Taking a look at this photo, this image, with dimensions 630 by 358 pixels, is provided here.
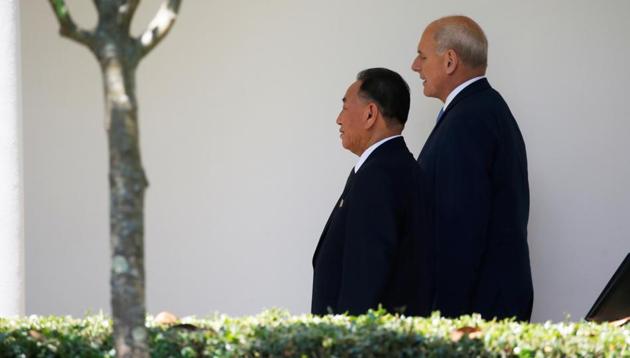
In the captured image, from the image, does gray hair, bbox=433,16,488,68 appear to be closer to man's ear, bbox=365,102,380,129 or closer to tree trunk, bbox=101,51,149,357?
man's ear, bbox=365,102,380,129

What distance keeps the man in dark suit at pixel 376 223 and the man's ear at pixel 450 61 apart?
2.17ft

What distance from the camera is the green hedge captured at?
16.4 ft

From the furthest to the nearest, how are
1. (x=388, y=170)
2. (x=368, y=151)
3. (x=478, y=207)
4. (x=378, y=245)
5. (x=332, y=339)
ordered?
(x=478, y=207) < (x=368, y=151) < (x=388, y=170) < (x=378, y=245) < (x=332, y=339)

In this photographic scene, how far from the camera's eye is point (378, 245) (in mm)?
6281

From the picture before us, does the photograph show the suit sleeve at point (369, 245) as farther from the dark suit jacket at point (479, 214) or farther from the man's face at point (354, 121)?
the dark suit jacket at point (479, 214)

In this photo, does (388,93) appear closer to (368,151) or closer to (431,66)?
(368,151)

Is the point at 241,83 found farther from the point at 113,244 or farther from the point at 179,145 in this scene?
the point at 113,244

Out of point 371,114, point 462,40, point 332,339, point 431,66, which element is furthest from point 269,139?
point 332,339

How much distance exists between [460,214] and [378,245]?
35.2 inches

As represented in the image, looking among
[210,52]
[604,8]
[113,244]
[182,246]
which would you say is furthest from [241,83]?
[113,244]

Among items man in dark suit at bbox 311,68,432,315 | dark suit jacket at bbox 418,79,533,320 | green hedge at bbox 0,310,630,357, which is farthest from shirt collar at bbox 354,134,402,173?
green hedge at bbox 0,310,630,357

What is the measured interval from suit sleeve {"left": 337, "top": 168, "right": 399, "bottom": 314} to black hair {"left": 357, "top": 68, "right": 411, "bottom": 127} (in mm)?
395

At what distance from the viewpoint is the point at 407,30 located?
873 cm

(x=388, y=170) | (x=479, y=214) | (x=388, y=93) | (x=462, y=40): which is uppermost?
(x=462, y=40)
